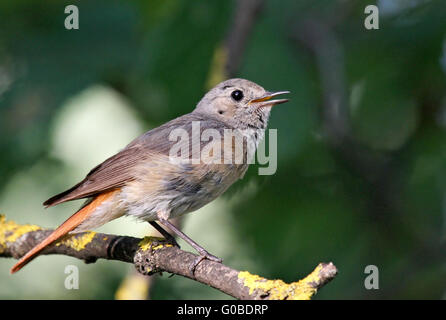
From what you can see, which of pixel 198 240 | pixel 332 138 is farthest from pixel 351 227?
pixel 198 240

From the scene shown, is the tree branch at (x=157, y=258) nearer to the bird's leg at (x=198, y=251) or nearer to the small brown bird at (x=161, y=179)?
the bird's leg at (x=198, y=251)

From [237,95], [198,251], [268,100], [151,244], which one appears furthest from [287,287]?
[237,95]

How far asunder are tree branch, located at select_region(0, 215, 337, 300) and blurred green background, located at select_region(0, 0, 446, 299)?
2.14 feet

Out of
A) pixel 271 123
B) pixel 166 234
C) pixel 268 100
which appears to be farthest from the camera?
pixel 268 100

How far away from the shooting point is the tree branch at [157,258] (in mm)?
2812

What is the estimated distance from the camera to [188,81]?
15.9 ft

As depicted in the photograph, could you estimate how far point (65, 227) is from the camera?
13.3 ft

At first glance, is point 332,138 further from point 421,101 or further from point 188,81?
point 188,81

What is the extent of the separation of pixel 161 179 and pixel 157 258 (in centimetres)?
65

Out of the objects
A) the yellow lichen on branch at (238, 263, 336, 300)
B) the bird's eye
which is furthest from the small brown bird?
the yellow lichen on branch at (238, 263, 336, 300)

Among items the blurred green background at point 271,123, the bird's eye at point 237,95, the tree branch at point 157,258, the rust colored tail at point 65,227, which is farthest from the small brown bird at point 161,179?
the bird's eye at point 237,95

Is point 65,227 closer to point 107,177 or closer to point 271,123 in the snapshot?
point 107,177

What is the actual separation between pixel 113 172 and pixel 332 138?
6.68 ft

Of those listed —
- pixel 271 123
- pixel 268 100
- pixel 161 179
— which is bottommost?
pixel 161 179
